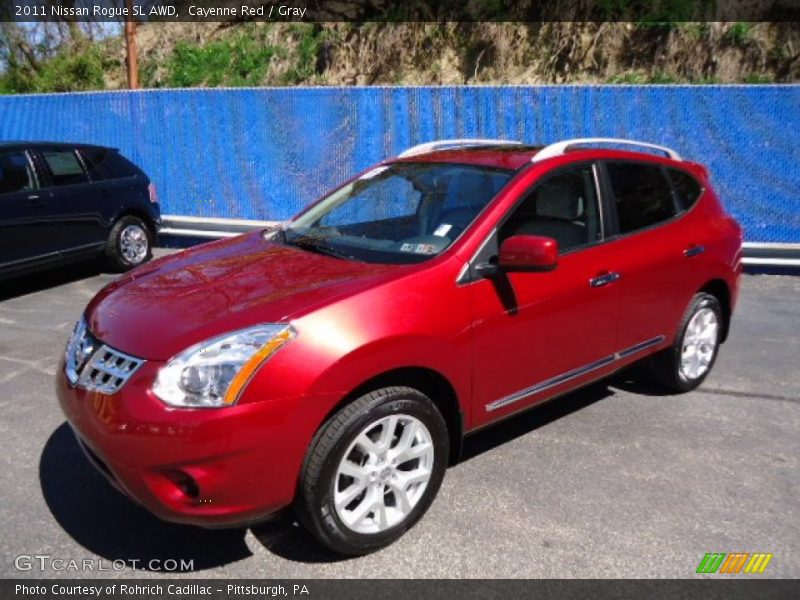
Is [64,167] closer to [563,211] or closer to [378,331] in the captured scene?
[563,211]

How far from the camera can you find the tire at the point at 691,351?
15.2 feet

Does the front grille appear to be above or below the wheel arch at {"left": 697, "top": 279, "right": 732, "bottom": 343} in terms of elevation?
above

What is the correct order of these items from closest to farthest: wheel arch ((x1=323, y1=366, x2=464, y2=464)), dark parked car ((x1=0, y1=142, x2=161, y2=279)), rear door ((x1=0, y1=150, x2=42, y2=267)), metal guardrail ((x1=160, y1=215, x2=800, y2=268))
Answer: wheel arch ((x1=323, y1=366, x2=464, y2=464))
rear door ((x1=0, y1=150, x2=42, y2=267))
dark parked car ((x1=0, y1=142, x2=161, y2=279))
metal guardrail ((x1=160, y1=215, x2=800, y2=268))

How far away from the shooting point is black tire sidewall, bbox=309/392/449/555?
284 centimetres

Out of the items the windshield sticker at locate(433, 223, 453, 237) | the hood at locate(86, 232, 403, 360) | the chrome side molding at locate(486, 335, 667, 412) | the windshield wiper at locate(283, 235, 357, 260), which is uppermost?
the windshield sticker at locate(433, 223, 453, 237)

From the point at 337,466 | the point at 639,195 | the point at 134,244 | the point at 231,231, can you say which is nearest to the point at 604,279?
the point at 639,195

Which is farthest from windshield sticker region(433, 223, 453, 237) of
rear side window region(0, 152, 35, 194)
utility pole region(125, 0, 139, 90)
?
utility pole region(125, 0, 139, 90)

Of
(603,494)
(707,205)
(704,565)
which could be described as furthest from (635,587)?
(707,205)

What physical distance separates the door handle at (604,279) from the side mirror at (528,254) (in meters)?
0.58

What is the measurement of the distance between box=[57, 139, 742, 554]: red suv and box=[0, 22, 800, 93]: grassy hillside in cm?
1186

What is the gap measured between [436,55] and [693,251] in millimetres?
14309

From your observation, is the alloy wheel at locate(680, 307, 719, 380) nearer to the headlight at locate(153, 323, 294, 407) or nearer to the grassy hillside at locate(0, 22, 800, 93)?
the headlight at locate(153, 323, 294, 407)

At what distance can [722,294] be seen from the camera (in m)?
4.96

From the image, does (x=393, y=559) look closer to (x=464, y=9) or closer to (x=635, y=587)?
(x=635, y=587)
